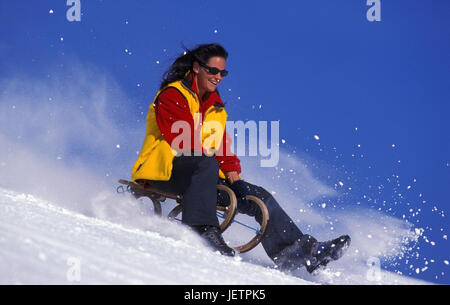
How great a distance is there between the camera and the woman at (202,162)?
313 centimetres

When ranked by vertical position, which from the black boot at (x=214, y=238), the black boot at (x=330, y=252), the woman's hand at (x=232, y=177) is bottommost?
the black boot at (x=330, y=252)

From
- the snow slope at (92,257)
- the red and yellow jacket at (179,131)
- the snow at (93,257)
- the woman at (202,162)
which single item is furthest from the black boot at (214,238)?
the red and yellow jacket at (179,131)

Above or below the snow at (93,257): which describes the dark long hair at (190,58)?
above

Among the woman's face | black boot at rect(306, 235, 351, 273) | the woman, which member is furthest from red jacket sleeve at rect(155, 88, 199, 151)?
black boot at rect(306, 235, 351, 273)

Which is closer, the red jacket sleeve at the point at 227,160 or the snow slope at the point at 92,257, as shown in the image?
the snow slope at the point at 92,257

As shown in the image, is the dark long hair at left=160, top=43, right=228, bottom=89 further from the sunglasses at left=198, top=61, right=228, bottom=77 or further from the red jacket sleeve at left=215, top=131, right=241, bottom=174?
the red jacket sleeve at left=215, top=131, right=241, bottom=174

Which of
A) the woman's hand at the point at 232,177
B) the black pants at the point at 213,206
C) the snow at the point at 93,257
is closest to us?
the snow at the point at 93,257

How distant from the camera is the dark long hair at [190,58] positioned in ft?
12.3

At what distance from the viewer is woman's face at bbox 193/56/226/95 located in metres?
3.67

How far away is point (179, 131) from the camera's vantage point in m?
3.29

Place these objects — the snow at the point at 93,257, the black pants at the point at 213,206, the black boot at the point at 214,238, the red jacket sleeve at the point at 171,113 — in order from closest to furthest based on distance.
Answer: the snow at the point at 93,257, the black boot at the point at 214,238, the black pants at the point at 213,206, the red jacket sleeve at the point at 171,113

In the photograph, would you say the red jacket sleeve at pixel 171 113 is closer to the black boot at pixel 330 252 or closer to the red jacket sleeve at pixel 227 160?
the red jacket sleeve at pixel 227 160

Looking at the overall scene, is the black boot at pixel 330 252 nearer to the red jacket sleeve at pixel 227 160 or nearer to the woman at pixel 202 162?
the woman at pixel 202 162
